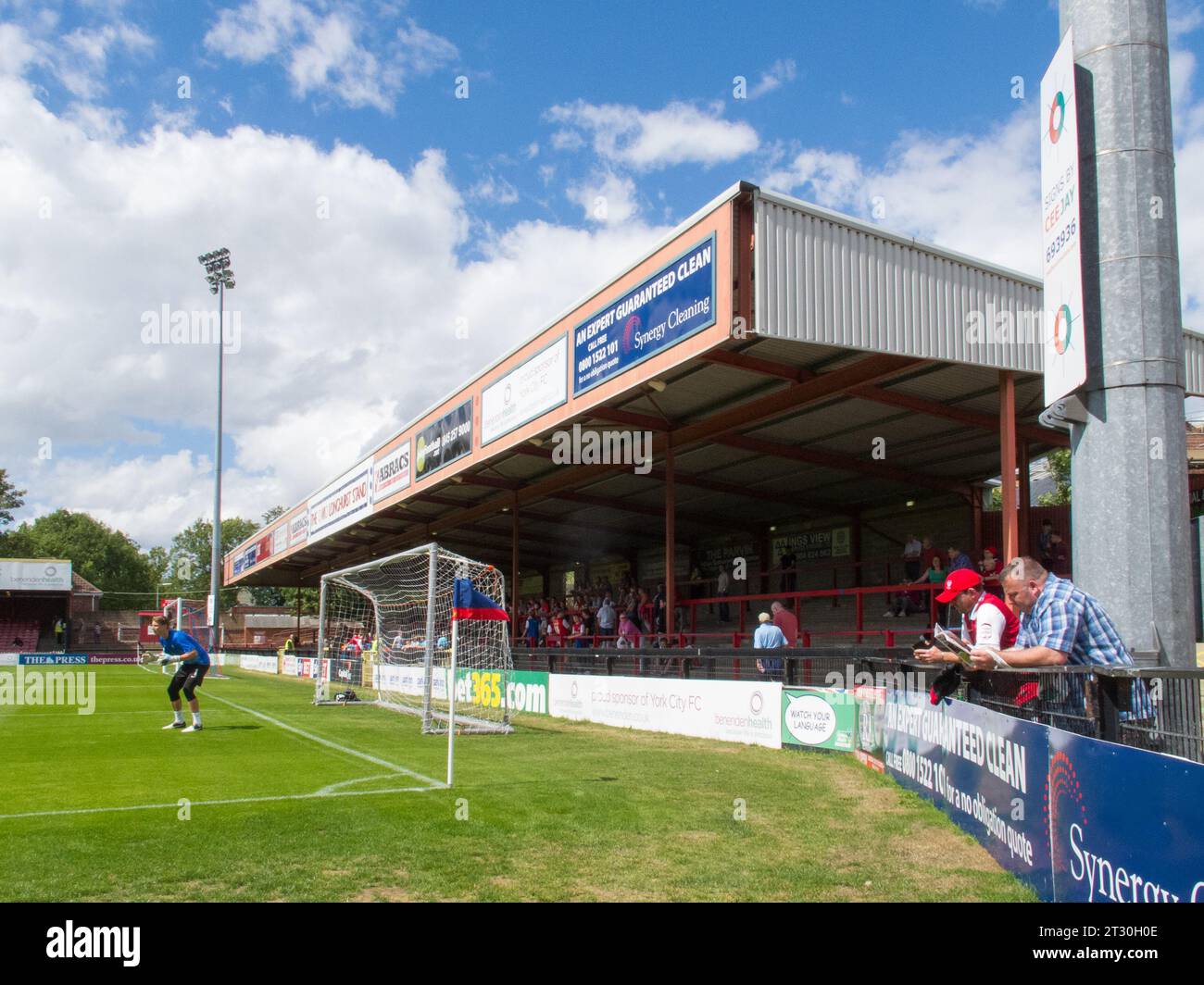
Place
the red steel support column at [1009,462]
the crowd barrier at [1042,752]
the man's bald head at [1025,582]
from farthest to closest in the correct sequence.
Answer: the red steel support column at [1009,462]
the man's bald head at [1025,582]
the crowd barrier at [1042,752]

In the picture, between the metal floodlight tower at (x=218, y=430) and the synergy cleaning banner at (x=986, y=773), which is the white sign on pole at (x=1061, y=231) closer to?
the synergy cleaning banner at (x=986, y=773)

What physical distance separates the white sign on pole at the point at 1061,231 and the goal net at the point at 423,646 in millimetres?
11846

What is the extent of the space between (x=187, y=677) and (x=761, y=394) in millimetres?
11413

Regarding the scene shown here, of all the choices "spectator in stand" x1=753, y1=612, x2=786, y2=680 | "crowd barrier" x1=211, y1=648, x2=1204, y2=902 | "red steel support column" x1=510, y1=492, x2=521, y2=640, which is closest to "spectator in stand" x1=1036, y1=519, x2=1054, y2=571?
"spectator in stand" x1=753, y1=612, x2=786, y2=680

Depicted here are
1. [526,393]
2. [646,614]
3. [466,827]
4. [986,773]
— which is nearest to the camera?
[986,773]

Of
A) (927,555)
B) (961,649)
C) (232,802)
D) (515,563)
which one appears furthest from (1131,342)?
(515,563)

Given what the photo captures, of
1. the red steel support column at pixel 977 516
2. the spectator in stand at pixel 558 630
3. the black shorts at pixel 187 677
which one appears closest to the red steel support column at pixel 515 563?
the spectator in stand at pixel 558 630

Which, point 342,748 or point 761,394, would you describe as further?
point 761,394

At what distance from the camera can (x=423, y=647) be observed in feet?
78.0

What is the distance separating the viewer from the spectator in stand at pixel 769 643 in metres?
15.9

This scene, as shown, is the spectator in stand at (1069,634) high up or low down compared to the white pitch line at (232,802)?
up

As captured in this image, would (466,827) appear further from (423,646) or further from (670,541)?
(670,541)

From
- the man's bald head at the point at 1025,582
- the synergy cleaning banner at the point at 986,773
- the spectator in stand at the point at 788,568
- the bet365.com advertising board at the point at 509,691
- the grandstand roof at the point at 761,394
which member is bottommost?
the bet365.com advertising board at the point at 509,691
